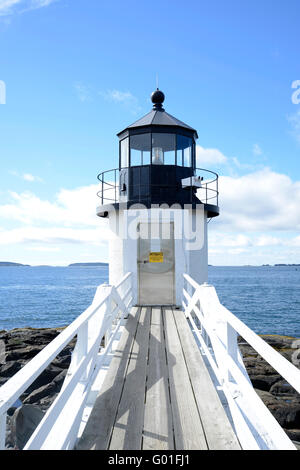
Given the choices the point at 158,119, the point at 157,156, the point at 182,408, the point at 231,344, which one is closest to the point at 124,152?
the point at 157,156

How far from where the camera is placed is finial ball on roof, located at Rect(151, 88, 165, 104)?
11.7 meters

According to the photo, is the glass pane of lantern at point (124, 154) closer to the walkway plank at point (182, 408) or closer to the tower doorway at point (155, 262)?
the tower doorway at point (155, 262)

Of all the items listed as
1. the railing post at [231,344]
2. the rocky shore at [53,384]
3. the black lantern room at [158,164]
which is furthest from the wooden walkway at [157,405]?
the black lantern room at [158,164]

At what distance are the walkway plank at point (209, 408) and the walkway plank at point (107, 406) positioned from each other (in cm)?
92

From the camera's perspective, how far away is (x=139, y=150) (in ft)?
34.7

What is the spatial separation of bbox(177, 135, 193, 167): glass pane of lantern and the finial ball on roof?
1950 mm

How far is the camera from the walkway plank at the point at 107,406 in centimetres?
306

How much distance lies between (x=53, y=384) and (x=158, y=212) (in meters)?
6.29
